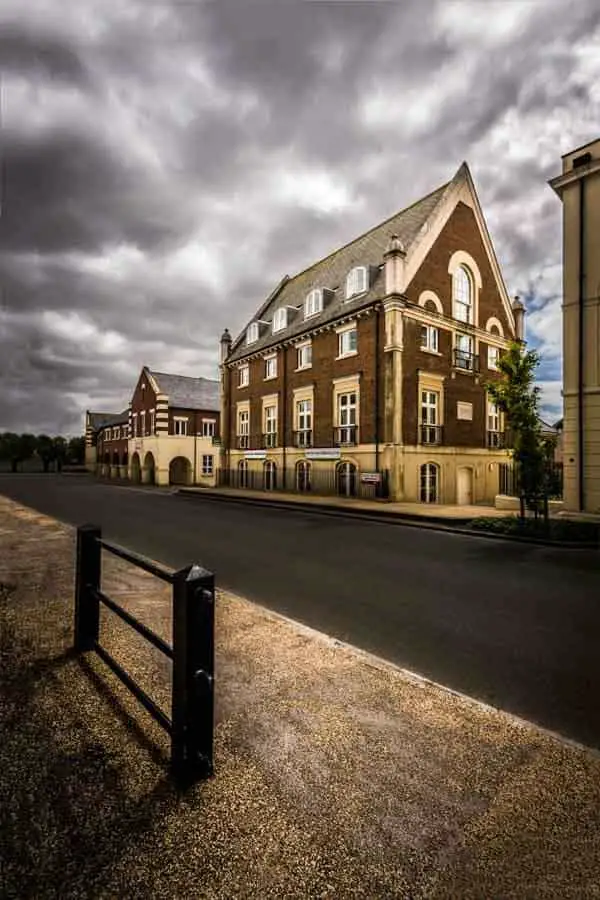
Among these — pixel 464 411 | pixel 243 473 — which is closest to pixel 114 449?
pixel 243 473

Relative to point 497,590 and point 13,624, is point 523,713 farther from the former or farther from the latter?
point 13,624

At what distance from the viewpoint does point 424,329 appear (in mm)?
21484

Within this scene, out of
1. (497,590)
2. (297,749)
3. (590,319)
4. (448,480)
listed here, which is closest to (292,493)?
(448,480)

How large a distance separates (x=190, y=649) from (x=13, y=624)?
3460 mm

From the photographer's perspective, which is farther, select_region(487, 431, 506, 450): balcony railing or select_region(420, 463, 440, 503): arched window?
select_region(487, 431, 506, 450): balcony railing

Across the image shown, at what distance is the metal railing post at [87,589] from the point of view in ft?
13.0

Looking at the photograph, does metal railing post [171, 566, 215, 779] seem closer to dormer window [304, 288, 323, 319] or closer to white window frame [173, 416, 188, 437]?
dormer window [304, 288, 323, 319]

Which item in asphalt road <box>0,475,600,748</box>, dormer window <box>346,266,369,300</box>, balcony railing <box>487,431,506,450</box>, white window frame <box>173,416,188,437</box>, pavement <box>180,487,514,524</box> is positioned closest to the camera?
asphalt road <box>0,475,600,748</box>

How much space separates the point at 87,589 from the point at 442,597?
447 centimetres

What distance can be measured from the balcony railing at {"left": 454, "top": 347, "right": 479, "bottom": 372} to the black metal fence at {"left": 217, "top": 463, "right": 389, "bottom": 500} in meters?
7.80

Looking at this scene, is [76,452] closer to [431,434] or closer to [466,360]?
[431,434]

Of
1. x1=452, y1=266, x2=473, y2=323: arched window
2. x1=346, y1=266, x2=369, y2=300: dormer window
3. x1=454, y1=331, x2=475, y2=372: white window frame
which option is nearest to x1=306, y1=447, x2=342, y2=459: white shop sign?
x1=454, y1=331, x2=475, y2=372: white window frame

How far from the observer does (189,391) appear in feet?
149

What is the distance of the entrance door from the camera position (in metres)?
22.5
